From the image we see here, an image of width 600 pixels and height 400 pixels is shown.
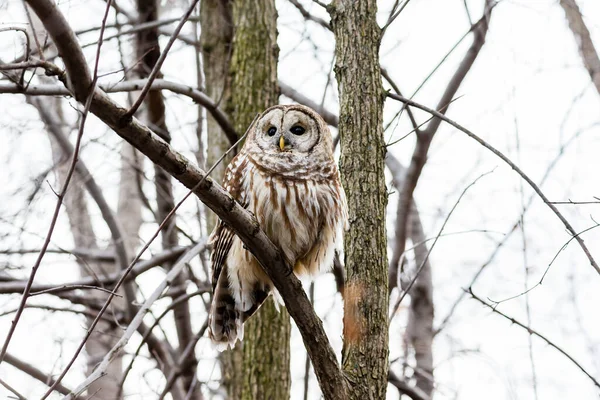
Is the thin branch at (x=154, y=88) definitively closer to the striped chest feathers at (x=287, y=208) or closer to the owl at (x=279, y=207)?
the owl at (x=279, y=207)

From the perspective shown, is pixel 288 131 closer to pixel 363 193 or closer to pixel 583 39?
pixel 363 193

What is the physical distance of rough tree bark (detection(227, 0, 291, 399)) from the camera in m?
5.21

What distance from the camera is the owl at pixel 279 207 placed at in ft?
13.0

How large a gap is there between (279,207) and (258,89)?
→ 2.10 meters

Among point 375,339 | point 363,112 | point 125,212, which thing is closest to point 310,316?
point 375,339

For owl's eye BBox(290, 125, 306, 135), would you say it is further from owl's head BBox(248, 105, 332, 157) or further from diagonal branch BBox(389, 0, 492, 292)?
diagonal branch BBox(389, 0, 492, 292)

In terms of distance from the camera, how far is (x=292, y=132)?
14.9ft

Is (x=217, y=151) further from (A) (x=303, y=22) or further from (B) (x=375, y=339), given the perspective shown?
(B) (x=375, y=339)

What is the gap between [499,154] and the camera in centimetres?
310

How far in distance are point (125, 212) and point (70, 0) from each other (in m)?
4.85

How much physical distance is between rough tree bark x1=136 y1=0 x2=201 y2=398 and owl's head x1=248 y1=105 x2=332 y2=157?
166 cm

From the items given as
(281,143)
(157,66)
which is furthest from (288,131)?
(157,66)

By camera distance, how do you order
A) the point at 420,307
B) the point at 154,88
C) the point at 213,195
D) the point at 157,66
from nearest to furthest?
the point at 157,66 < the point at 213,195 < the point at 154,88 < the point at 420,307

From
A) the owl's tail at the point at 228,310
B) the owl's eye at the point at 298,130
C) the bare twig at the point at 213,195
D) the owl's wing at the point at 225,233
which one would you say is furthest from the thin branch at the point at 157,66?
the owl's eye at the point at 298,130
